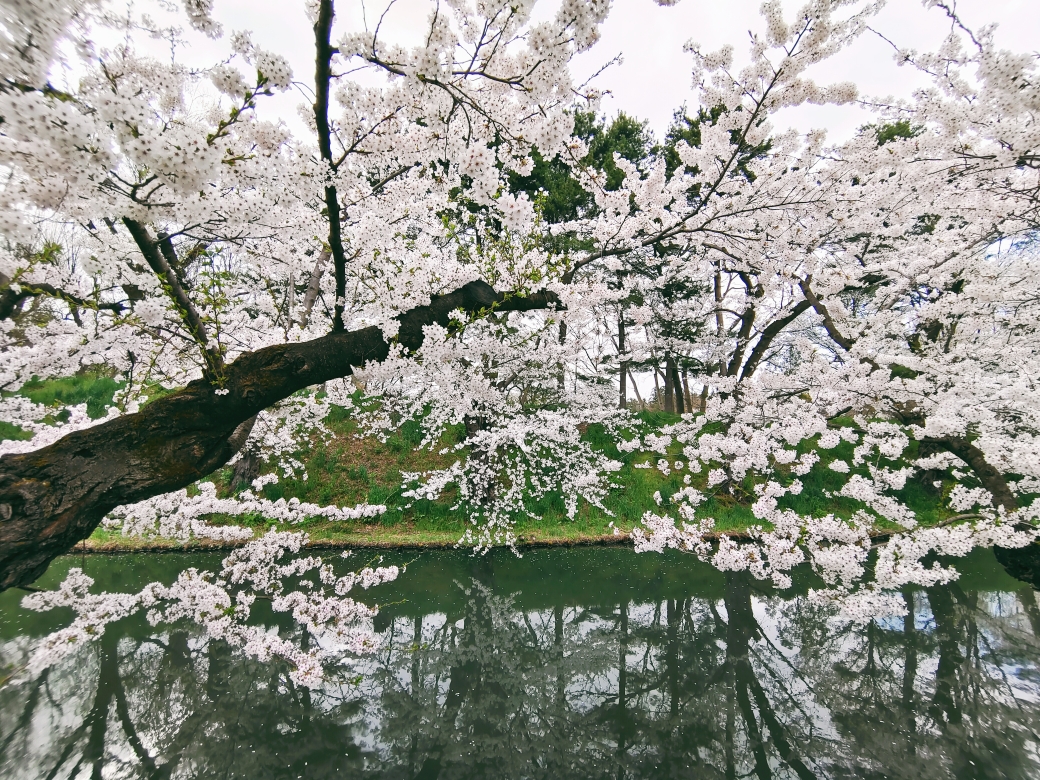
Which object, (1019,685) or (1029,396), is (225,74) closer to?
(1029,396)

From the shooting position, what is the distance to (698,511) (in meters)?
9.51

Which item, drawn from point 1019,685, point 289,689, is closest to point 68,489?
point 289,689

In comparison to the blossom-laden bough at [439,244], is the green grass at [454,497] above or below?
below

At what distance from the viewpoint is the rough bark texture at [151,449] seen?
2182 millimetres

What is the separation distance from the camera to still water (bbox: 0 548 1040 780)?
3.55m

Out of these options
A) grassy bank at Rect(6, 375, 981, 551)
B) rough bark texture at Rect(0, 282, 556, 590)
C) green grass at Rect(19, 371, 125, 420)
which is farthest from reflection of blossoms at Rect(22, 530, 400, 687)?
green grass at Rect(19, 371, 125, 420)

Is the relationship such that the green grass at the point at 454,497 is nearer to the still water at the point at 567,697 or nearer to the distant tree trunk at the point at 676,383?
the distant tree trunk at the point at 676,383

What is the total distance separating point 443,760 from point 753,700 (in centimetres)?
316

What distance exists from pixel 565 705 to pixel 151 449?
4255 millimetres

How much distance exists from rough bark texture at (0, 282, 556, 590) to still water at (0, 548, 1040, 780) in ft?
8.41

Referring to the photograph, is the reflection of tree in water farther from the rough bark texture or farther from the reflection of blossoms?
the rough bark texture

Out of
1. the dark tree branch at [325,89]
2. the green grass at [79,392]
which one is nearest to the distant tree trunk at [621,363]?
the dark tree branch at [325,89]

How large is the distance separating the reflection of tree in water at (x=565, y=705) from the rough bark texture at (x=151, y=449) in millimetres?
2568

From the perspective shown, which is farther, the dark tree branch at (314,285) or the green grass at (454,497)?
the green grass at (454,497)
